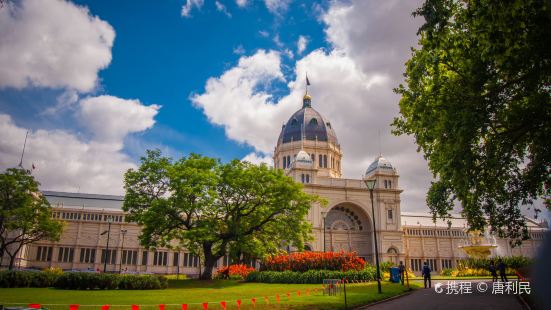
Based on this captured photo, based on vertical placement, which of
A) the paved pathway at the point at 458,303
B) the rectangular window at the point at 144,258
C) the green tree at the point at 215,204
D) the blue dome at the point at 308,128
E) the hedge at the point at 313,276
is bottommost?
the paved pathway at the point at 458,303

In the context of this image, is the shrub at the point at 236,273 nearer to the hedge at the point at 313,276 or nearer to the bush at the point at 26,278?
the hedge at the point at 313,276

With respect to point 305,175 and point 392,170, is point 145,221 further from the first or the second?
point 392,170

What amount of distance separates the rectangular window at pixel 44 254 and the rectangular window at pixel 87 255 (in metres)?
4.82

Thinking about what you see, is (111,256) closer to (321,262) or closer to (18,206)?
(18,206)

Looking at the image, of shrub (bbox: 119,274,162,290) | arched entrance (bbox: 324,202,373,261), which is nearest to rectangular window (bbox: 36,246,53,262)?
arched entrance (bbox: 324,202,373,261)

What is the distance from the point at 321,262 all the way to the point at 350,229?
1456 inches

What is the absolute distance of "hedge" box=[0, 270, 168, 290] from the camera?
2558 centimetres

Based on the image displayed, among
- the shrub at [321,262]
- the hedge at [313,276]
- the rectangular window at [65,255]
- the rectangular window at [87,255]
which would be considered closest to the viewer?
the hedge at [313,276]

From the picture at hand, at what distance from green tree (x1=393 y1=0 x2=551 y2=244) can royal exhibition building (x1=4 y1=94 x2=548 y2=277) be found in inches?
1678

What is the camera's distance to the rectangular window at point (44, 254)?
2597 inches

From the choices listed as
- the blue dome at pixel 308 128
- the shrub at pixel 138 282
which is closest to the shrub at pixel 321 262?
the shrub at pixel 138 282

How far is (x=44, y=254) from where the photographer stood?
66.4 meters

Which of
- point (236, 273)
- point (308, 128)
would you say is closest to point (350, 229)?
point (308, 128)

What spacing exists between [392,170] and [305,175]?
16.0 metres
